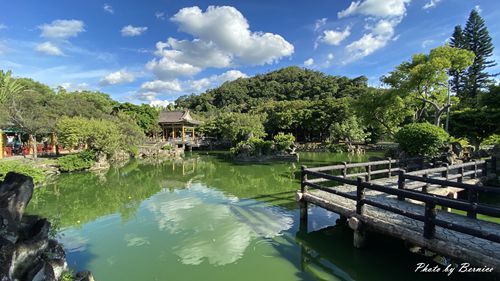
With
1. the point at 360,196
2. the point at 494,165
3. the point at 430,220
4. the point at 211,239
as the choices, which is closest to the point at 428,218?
the point at 430,220

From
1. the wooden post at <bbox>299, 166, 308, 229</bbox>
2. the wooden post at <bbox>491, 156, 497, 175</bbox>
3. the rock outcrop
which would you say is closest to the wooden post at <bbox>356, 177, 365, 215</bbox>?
the wooden post at <bbox>299, 166, 308, 229</bbox>

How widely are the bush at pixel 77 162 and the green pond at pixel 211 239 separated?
6119 millimetres

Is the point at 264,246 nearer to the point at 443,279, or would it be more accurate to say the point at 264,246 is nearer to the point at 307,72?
the point at 443,279

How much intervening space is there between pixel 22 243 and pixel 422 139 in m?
12.9

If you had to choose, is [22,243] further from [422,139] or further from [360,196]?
[422,139]

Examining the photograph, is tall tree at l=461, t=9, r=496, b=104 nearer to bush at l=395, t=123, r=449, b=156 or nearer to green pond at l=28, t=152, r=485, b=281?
bush at l=395, t=123, r=449, b=156

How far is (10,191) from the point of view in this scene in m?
4.23

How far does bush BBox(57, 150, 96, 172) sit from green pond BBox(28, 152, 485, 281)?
6119 mm

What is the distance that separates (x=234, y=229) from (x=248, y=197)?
352 cm

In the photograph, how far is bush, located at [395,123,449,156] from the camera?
38.2ft

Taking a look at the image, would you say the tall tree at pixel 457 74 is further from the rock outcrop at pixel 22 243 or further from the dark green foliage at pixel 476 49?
the rock outcrop at pixel 22 243

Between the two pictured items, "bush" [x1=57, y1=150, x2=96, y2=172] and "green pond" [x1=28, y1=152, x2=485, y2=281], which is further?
"bush" [x1=57, y1=150, x2=96, y2=172]

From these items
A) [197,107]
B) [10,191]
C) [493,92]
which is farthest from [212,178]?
[197,107]

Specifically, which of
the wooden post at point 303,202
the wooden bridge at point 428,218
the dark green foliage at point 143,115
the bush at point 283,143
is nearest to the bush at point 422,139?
the wooden bridge at point 428,218
